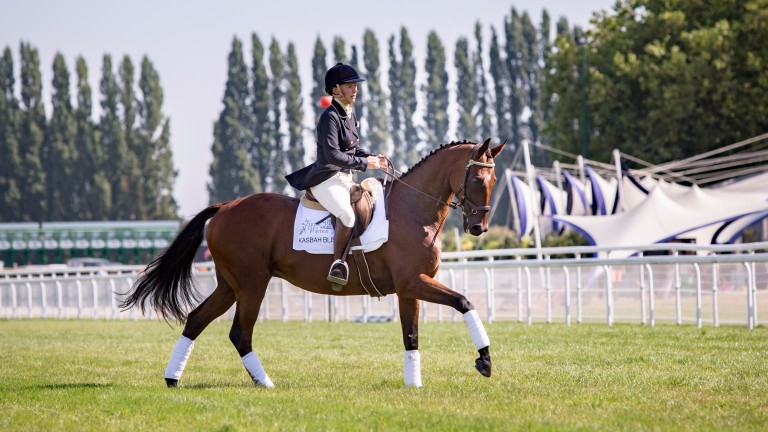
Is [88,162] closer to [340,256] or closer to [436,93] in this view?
[436,93]

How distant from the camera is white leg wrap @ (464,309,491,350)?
900 centimetres

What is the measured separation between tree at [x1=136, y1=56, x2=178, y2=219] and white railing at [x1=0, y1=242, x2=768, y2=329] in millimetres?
51119

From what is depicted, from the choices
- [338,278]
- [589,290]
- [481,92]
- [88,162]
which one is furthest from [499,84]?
[338,278]

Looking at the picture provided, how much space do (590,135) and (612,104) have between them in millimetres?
2442

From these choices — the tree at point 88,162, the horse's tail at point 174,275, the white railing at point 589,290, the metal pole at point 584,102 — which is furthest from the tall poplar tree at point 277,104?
the horse's tail at point 174,275

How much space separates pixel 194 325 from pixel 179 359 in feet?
1.18

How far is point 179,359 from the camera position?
9.93 metres

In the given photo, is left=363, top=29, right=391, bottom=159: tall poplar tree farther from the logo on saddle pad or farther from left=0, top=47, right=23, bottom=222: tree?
the logo on saddle pad

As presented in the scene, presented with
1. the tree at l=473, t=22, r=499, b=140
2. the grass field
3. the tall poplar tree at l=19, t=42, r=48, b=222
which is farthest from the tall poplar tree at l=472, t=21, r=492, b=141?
the grass field

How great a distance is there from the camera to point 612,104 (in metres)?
43.1

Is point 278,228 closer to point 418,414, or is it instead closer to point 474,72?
point 418,414

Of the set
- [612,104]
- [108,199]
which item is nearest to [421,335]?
[612,104]

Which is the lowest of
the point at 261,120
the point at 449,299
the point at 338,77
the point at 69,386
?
the point at 69,386

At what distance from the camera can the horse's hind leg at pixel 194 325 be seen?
9906 millimetres
